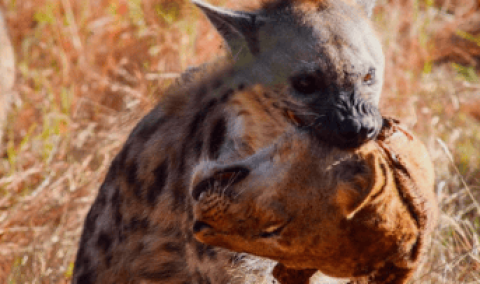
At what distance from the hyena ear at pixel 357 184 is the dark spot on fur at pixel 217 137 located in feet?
2.76

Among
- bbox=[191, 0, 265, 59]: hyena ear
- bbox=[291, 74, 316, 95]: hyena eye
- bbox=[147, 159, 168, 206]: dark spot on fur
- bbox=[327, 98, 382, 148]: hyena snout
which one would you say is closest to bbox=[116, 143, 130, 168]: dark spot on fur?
bbox=[147, 159, 168, 206]: dark spot on fur

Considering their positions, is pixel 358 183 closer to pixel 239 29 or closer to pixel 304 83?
pixel 304 83

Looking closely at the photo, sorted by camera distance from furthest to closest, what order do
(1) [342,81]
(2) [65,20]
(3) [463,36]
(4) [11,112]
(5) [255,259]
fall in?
1. (3) [463,36]
2. (2) [65,20]
3. (4) [11,112]
4. (1) [342,81]
5. (5) [255,259]

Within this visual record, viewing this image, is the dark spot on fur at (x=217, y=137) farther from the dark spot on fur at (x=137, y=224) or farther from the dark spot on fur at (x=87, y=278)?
the dark spot on fur at (x=87, y=278)

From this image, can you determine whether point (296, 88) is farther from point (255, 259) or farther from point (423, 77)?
point (423, 77)

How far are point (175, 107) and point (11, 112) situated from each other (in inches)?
86.6

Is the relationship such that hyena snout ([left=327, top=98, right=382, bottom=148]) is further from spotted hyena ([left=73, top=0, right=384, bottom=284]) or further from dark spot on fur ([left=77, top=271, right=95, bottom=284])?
dark spot on fur ([left=77, top=271, right=95, bottom=284])

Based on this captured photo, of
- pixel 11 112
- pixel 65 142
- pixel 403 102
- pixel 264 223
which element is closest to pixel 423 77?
pixel 403 102

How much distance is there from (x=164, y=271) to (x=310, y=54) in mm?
953

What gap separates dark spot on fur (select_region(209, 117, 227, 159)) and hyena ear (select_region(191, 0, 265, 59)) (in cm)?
40

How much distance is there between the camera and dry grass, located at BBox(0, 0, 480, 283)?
377 centimetres

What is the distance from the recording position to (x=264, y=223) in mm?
1732

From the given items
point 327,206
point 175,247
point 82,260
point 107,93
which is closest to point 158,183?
point 175,247

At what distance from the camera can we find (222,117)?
8.57 feet
